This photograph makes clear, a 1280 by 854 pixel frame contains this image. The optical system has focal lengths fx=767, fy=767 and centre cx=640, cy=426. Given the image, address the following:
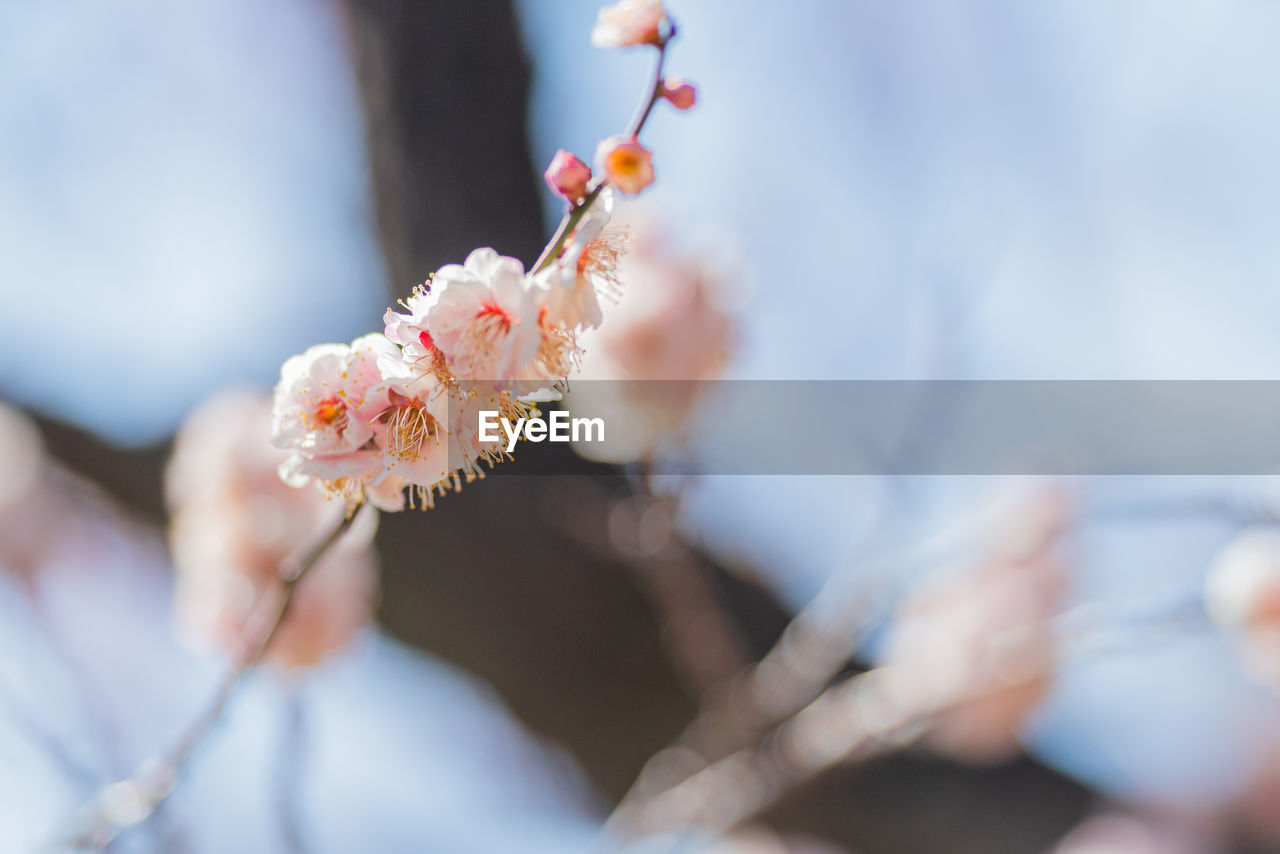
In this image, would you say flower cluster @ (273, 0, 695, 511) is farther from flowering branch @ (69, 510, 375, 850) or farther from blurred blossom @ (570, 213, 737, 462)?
blurred blossom @ (570, 213, 737, 462)

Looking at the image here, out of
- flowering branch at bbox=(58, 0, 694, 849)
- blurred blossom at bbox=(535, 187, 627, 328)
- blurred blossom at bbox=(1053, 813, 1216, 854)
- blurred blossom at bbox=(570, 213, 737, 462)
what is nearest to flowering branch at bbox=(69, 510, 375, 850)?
flowering branch at bbox=(58, 0, 694, 849)

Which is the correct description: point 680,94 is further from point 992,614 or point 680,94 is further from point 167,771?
point 992,614

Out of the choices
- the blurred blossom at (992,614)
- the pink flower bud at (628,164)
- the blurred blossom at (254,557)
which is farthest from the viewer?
the blurred blossom at (992,614)

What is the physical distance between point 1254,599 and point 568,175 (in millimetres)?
831

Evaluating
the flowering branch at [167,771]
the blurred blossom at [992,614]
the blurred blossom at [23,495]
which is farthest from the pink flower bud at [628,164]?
the blurred blossom at [23,495]

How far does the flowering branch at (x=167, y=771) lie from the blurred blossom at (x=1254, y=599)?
31.0 inches

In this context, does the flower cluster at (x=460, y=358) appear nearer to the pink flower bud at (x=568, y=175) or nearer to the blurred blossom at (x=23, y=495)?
the pink flower bud at (x=568, y=175)

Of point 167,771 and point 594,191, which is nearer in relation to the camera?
point 594,191

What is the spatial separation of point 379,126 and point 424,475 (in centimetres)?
69

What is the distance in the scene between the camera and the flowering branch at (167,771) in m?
0.33

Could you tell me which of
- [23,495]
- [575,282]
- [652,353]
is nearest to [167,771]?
[575,282]

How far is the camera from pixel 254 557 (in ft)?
2.27

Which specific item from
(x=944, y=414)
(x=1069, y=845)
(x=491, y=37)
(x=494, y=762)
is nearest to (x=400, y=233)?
(x=491, y=37)

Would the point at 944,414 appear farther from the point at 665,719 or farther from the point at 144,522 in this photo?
the point at 144,522
